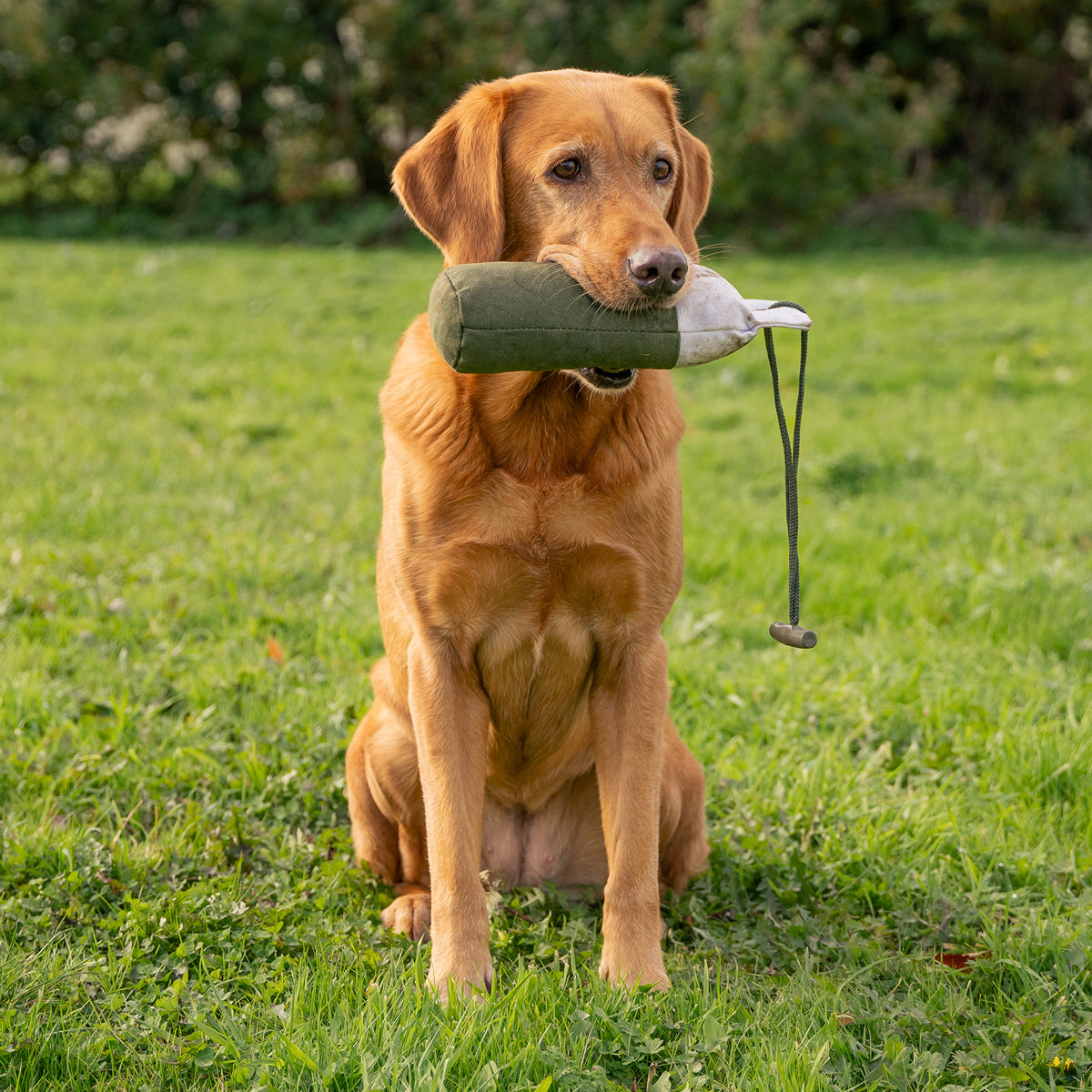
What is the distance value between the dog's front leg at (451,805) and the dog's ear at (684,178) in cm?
131

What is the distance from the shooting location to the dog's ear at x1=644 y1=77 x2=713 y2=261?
3037 mm

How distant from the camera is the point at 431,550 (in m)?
2.68

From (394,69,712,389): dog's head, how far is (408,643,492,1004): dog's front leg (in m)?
0.83

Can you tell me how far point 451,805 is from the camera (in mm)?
2736

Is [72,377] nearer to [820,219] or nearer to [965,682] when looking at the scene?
Answer: [965,682]

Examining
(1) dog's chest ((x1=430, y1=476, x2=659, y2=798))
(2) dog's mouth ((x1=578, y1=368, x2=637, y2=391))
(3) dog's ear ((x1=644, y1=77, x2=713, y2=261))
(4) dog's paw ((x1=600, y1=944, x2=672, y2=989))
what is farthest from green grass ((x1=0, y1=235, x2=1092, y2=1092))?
(3) dog's ear ((x1=644, y1=77, x2=713, y2=261))

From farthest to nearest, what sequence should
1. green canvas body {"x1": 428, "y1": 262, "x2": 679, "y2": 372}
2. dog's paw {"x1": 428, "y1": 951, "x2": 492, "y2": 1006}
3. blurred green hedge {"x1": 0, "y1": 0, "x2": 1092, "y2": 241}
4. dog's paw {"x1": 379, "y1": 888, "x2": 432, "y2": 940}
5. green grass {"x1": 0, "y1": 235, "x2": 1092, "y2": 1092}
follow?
blurred green hedge {"x1": 0, "y1": 0, "x2": 1092, "y2": 241} → dog's paw {"x1": 379, "y1": 888, "x2": 432, "y2": 940} → dog's paw {"x1": 428, "y1": 951, "x2": 492, "y2": 1006} → green canvas body {"x1": 428, "y1": 262, "x2": 679, "y2": 372} → green grass {"x1": 0, "y1": 235, "x2": 1092, "y2": 1092}

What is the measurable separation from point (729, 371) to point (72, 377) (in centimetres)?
480

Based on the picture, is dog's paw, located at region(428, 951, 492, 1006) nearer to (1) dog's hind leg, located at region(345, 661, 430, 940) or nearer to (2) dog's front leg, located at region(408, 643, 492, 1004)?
(2) dog's front leg, located at region(408, 643, 492, 1004)

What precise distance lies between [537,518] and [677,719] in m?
1.54

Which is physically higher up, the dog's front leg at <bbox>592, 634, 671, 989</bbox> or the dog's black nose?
the dog's black nose

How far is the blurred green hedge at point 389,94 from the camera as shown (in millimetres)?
16141

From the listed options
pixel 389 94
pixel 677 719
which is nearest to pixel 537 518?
pixel 677 719

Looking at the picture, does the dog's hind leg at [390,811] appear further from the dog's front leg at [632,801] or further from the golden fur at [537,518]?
the dog's front leg at [632,801]
